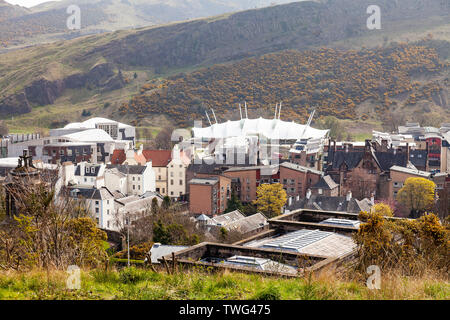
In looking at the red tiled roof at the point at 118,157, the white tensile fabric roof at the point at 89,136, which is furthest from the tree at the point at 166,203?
the white tensile fabric roof at the point at 89,136

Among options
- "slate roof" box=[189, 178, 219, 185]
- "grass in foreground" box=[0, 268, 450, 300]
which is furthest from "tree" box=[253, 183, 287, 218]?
"grass in foreground" box=[0, 268, 450, 300]

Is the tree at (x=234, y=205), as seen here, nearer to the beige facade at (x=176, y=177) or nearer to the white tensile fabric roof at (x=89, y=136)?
the beige facade at (x=176, y=177)

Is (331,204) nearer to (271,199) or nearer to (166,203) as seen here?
(271,199)

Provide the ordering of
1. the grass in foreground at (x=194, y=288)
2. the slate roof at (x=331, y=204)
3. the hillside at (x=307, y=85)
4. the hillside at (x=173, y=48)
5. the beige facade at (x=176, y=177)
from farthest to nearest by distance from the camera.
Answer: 1. the hillside at (x=173, y=48)
2. the hillside at (x=307, y=85)
3. the beige facade at (x=176, y=177)
4. the slate roof at (x=331, y=204)
5. the grass in foreground at (x=194, y=288)
